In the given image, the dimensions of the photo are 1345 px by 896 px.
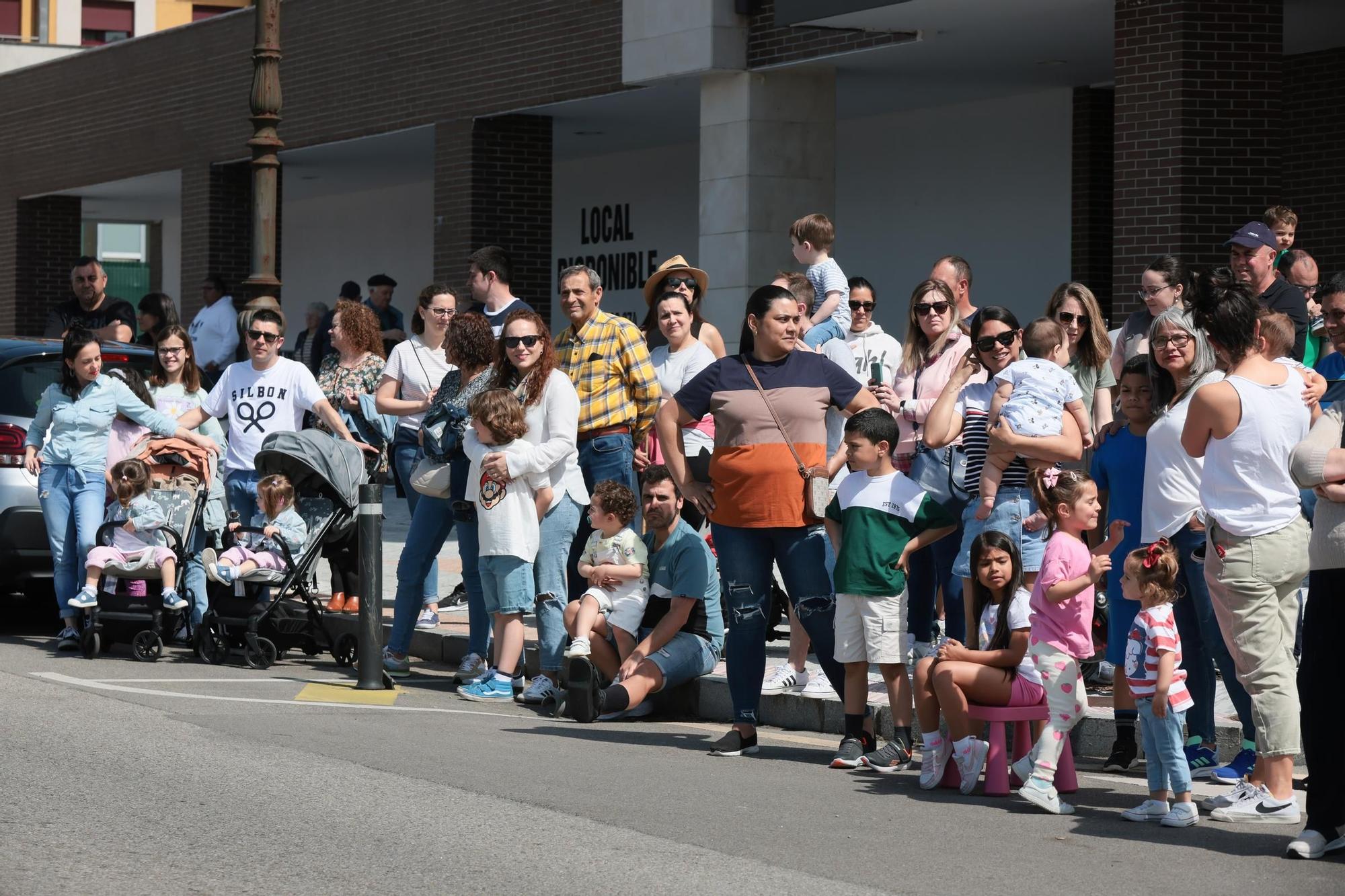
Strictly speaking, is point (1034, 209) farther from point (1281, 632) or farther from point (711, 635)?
point (1281, 632)

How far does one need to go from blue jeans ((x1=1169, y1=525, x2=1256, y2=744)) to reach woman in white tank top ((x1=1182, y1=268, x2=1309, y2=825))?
2.54ft

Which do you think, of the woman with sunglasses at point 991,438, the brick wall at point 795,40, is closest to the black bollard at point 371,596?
the woman with sunglasses at point 991,438

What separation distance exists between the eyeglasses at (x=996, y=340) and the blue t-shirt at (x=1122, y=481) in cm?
61

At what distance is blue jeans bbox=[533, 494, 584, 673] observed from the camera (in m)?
9.63

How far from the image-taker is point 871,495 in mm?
7910

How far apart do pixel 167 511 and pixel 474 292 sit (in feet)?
7.34

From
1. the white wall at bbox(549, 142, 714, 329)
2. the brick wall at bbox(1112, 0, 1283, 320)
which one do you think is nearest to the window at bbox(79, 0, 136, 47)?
the white wall at bbox(549, 142, 714, 329)

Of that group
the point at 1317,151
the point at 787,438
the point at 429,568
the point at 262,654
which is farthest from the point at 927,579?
the point at 1317,151

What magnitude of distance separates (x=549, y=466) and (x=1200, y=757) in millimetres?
3455

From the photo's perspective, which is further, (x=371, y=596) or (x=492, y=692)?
(x=371, y=596)

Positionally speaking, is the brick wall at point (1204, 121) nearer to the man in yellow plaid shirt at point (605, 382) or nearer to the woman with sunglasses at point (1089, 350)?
the woman with sunglasses at point (1089, 350)

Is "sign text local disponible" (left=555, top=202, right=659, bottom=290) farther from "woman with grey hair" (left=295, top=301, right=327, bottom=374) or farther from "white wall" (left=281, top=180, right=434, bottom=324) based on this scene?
"woman with grey hair" (left=295, top=301, right=327, bottom=374)

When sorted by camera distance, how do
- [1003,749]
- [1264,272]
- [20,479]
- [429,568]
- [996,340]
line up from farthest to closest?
[20,479] < [429,568] < [1264,272] < [996,340] < [1003,749]

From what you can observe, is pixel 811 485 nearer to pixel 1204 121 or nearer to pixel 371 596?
pixel 371 596
